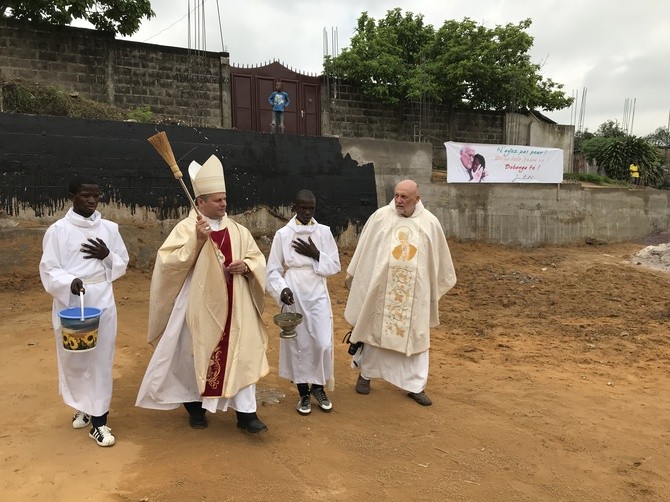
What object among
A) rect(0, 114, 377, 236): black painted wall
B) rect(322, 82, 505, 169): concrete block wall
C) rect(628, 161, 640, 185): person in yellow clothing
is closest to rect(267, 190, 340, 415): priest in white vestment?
rect(0, 114, 377, 236): black painted wall

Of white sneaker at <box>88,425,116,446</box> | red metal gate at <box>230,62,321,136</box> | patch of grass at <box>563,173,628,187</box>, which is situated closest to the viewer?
white sneaker at <box>88,425,116,446</box>

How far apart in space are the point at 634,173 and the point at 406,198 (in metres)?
19.1

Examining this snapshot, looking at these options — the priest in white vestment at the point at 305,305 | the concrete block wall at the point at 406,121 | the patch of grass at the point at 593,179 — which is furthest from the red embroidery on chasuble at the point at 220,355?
the patch of grass at the point at 593,179

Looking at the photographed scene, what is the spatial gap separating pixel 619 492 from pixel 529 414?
4.20ft

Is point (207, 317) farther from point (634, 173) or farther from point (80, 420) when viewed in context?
point (634, 173)

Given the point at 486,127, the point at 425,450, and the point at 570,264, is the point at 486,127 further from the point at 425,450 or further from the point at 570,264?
the point at 425,450

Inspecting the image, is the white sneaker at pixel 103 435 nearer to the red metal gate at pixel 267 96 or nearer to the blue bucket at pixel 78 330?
the blue bucket at pixel 78 330

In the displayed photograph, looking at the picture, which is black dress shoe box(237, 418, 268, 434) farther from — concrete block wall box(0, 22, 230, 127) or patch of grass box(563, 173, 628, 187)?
patch of grass box(563, 173, 628, 187)

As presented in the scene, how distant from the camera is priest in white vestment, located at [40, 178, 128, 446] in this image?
3.67 meters

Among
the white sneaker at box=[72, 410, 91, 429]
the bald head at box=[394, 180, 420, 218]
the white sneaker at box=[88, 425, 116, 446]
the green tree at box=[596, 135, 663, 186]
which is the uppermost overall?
the green tree at box=[596, 135, 663, 186]

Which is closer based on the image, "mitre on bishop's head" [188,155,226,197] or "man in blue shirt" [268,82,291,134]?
"mitre on bishop's head" [188,155,226,197]

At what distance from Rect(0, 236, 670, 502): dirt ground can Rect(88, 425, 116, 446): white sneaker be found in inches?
2.7

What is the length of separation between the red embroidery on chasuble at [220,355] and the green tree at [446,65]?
1339 cm

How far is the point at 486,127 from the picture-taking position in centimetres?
1903
